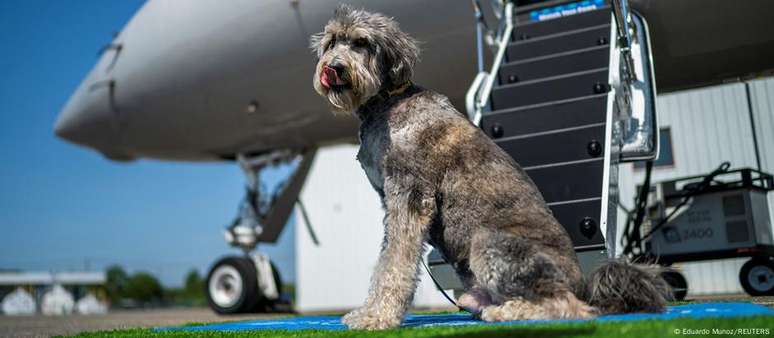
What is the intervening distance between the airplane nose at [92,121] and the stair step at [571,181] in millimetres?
6547

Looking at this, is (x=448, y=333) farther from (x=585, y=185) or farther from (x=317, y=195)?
(x=317, y=195)

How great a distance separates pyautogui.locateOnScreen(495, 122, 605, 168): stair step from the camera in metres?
5.11

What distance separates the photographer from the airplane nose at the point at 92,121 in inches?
367

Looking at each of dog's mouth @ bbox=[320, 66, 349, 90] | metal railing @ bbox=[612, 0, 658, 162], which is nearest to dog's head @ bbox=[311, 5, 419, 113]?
dog's mouth @ bbox=[320, 66, 349, 90]

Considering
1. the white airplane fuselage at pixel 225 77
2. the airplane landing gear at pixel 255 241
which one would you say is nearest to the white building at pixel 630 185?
the white airplane fuselage at pixel 225 77

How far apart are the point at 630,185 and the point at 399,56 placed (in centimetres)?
1079

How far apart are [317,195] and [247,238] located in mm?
10682

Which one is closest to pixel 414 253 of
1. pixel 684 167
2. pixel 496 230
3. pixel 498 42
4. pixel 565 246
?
pixel 496 230

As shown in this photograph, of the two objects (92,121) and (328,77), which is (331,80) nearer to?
(328,77)

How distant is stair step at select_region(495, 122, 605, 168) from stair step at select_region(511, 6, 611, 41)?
173cm

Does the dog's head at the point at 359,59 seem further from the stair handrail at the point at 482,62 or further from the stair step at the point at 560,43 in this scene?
the stair step at the point at 560,43

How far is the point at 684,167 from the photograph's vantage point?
11289 millimetres

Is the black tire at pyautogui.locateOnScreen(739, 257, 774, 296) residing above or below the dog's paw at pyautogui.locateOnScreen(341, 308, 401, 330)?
below

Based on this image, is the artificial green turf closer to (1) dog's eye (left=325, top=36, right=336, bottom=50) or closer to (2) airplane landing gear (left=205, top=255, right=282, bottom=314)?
(1) dog's eye (left=325, top=36, right=336, bottom=50)
